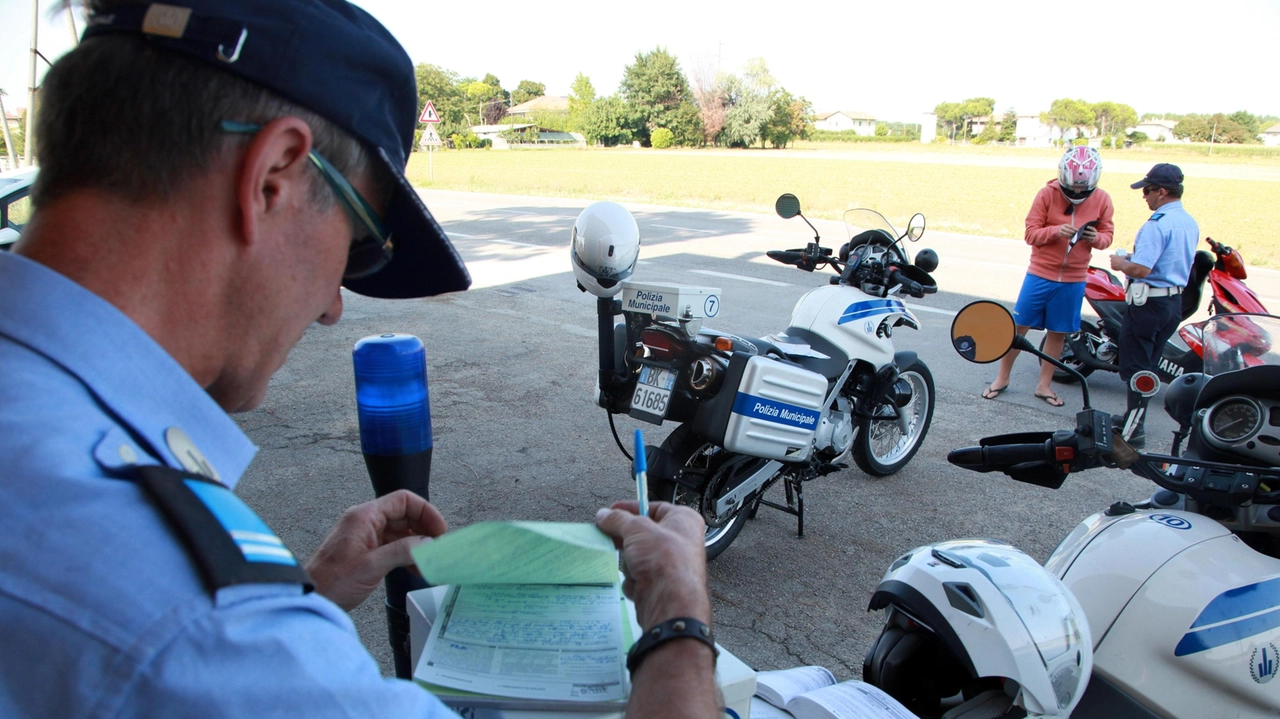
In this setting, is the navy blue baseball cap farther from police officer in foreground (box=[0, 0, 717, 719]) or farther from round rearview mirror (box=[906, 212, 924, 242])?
round rearview mirror (box=[906, 212, 924, 242])

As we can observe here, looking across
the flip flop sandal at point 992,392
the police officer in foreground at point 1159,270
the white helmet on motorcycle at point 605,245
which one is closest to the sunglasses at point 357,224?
the white helmet on motorcycle at point 605,245

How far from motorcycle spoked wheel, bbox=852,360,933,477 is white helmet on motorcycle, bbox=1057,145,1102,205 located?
2.27 meters

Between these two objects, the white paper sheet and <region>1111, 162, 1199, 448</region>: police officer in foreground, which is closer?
the white paper sheet

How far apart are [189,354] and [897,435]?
176 inches

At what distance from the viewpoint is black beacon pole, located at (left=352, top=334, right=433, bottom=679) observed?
1.75m

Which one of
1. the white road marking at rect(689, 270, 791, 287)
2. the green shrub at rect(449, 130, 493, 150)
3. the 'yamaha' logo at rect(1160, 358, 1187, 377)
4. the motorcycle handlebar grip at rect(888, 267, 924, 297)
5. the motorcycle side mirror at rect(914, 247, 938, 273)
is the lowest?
the 'yamaha' logo at rect(1160, 358, 1187, 377)

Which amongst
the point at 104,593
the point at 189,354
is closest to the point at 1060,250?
the point at 189,354

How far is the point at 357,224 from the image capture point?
1.04 m

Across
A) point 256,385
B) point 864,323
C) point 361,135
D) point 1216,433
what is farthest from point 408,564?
point 864,323

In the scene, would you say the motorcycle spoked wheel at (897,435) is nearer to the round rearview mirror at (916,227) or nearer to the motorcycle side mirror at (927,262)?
the motorcycle side mirror at (927,262)

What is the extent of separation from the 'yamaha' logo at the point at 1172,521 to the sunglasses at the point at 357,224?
1.75 meters

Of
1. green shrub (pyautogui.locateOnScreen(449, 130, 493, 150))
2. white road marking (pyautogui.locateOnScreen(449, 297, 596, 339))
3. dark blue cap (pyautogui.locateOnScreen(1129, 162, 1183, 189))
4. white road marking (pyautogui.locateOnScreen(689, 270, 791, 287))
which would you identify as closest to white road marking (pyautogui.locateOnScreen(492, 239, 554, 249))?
white road marking (pyautogui.locateOnScreen(689, 270, 791, 287))

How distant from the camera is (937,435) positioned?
5.48 metres

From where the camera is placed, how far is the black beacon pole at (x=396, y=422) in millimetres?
1748
